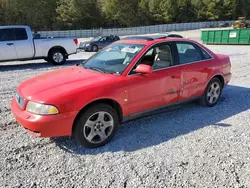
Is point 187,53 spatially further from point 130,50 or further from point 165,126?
point 165,126

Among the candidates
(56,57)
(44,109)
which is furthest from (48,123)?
(56,57)

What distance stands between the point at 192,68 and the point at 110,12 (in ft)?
195

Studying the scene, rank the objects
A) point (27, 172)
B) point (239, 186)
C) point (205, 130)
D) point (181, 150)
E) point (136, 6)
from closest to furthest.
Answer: point (239, 186) → point (27, 172) → point (181, 150) → point (205, 130) → point (136, 6)

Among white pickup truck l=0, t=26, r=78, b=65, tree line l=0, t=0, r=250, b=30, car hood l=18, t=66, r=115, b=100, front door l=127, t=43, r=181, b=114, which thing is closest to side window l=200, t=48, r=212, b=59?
front door l=127, t=43, r=181, b=114

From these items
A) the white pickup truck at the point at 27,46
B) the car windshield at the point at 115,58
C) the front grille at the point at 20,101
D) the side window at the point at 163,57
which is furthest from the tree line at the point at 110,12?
the front grille at the point at 20,101

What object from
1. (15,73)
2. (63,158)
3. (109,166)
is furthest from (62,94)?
(15,73)

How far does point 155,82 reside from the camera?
13.0ft

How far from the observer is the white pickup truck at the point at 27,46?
995 cm

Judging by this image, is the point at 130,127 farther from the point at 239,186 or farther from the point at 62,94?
the point at 239,186

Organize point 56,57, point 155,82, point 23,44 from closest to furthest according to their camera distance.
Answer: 1. point 155,82
2. point 23,44
3. point 56,57

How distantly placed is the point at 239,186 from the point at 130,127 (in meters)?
1.98

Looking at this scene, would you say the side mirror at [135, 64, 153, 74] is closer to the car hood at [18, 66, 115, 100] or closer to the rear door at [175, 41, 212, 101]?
the car hood at [18, 66, 115, 100]

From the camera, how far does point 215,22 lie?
210ft

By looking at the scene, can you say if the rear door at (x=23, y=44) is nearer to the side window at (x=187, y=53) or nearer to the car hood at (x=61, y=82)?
the car hood at (x=61, y=82)
